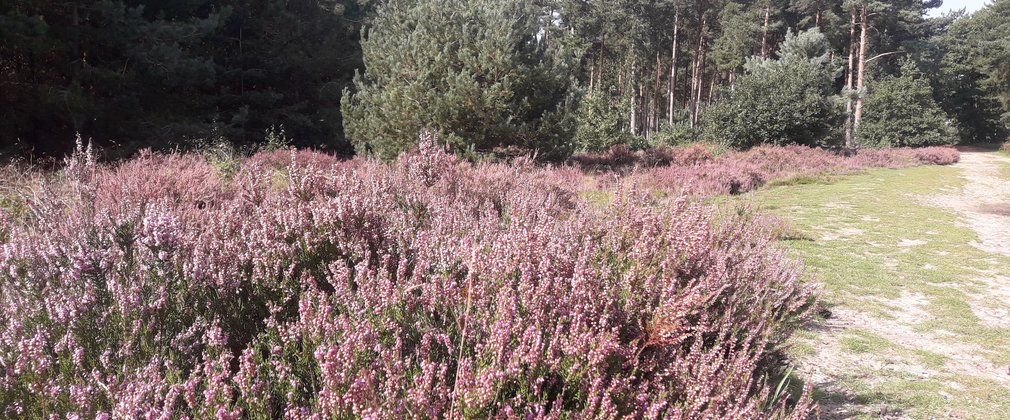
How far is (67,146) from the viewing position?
12328 millimetres

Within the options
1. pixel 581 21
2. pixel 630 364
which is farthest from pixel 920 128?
pixel 630 364

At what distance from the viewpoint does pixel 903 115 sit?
36.2 meters

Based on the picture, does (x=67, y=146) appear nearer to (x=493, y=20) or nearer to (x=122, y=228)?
(x=493, y=20)

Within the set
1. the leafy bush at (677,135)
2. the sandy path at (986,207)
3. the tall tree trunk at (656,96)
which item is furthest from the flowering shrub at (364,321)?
the tall tree trunk at (656,96)

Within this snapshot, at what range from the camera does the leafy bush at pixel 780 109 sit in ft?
75.0

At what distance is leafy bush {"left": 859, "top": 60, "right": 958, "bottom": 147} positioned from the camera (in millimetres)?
35594

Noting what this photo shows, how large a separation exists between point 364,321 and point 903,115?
44.1 meters

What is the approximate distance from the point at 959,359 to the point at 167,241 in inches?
192

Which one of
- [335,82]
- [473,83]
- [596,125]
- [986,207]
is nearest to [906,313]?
[473,83]

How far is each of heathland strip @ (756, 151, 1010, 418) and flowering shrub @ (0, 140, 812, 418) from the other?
710mm

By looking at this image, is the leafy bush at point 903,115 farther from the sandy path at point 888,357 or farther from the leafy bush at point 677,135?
the sandy path at point 888,357

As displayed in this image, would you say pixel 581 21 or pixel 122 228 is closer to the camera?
pixel 122 228

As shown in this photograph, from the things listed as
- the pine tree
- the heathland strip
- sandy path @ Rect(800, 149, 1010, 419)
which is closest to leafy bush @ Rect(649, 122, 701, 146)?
the pine tree

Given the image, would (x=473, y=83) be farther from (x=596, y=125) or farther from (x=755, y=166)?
(x=755, y=166)
